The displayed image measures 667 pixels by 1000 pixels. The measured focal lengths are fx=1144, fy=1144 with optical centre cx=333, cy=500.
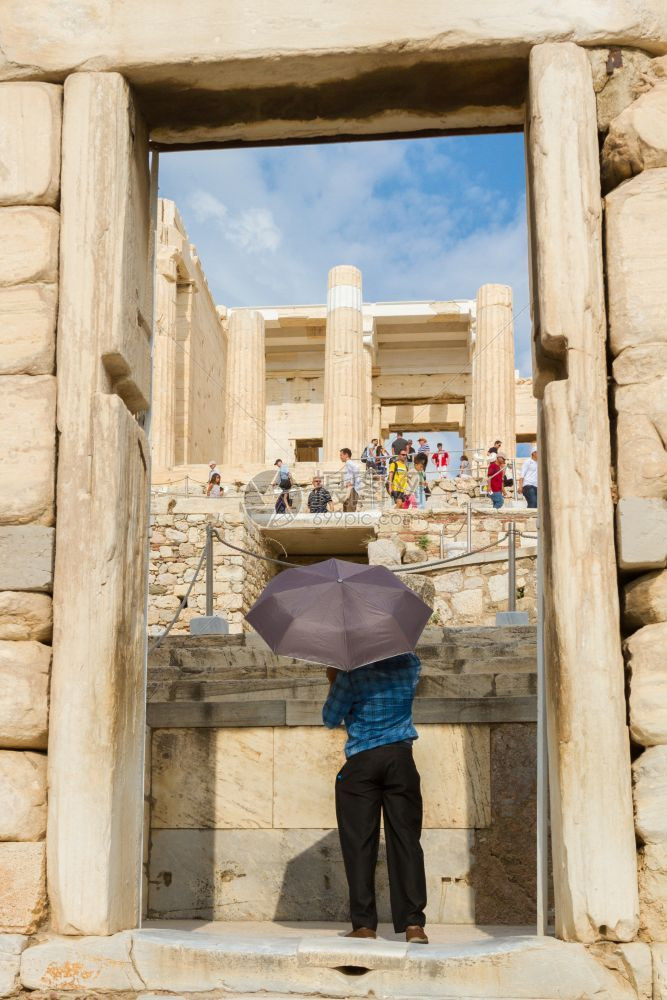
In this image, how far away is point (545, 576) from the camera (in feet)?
15.9

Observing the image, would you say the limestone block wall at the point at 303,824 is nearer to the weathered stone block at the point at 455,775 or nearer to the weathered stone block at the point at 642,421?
the weathered stone block at the point at 455,775

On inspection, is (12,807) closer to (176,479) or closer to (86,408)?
(86,408)

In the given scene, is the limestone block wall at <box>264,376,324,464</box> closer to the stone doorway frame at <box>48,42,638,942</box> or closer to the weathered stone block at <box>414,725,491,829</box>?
the weathered stone block at <box>414,725,491,829</box>

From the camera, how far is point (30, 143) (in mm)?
5117

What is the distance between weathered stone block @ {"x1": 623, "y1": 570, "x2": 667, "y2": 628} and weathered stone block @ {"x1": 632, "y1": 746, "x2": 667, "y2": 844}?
50 centimetres

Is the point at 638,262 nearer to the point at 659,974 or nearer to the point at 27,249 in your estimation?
the point at 27,249

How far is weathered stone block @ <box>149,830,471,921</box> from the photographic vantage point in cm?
598

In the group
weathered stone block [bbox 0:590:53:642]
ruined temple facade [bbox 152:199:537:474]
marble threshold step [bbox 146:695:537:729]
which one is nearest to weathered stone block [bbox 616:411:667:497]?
marble threshold step [bbox 146:695:537:729]

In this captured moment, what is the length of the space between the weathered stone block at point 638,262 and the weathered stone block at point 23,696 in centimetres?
273

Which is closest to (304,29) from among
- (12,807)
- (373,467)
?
(12,807)

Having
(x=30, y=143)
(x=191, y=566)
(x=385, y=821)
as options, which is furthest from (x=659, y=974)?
(x=191, y=566)

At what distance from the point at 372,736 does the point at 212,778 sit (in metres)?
1.55

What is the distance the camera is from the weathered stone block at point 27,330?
4961 millimetres

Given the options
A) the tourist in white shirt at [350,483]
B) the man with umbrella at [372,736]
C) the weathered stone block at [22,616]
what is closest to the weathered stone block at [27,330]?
the weathered stone block at [22,616]
